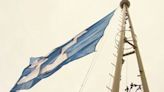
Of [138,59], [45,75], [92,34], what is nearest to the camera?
[138,59]

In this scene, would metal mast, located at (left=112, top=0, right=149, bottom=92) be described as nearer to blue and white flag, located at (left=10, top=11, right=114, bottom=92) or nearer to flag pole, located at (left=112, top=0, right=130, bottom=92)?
flag pole, located at (left=112, top=0, right=130, bottom=92)

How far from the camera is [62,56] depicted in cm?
1377

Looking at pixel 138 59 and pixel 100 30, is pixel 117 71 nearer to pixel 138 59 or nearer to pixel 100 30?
pixel 138 59

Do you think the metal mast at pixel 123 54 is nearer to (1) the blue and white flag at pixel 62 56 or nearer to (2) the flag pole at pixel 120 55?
(2) the flag pole at pixel 120 55

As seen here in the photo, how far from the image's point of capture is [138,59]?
12109mm

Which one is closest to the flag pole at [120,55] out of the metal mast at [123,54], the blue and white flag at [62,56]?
the metal mast at [123,54]

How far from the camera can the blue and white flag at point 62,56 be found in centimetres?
1319

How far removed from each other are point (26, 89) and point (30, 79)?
0.50m

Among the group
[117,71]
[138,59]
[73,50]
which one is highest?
[73,50]

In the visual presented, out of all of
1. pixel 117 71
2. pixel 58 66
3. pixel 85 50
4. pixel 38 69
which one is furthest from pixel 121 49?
pixel 38 69

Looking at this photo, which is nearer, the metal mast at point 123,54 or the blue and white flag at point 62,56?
the metal mast at point 123,54

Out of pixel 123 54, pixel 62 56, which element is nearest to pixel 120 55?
pixel 123 54

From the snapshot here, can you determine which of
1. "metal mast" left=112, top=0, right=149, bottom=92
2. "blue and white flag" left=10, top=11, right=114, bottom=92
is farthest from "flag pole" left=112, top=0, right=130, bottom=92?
"blue and white flag" left=10, top=11, right=114, bottom=92

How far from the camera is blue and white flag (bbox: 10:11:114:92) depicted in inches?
519
